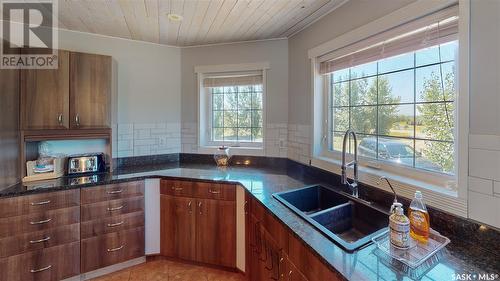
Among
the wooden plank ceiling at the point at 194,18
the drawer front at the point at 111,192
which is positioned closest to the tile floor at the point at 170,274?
the drawer front at the point at 111,192

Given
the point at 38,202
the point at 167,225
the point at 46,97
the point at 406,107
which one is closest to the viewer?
the point at 406,107

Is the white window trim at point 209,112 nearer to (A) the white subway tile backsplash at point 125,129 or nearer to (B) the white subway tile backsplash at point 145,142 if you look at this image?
(B) the white subway tile backsplash at point 145,142

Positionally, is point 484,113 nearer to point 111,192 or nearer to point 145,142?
point 111,192

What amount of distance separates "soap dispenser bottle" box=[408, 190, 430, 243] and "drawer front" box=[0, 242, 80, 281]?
7.76 feet

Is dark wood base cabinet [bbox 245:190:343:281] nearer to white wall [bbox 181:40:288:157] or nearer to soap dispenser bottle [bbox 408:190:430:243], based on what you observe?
soap dispenser bottle [bbox 408:190:430:243]

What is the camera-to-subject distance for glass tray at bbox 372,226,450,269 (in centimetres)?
97

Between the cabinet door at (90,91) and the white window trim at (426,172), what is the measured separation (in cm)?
198

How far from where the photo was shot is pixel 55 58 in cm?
223

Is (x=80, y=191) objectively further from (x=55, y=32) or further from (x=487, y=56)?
(x=487, y=56)

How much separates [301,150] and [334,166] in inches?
19.7

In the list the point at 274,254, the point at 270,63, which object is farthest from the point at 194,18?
the point at 274,254

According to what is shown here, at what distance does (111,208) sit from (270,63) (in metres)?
2.08

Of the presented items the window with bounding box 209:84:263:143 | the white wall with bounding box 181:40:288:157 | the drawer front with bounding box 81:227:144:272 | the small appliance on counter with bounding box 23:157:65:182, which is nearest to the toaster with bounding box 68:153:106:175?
the small appliance on counter with bounding box 23:157:65:182

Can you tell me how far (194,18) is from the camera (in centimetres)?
223
